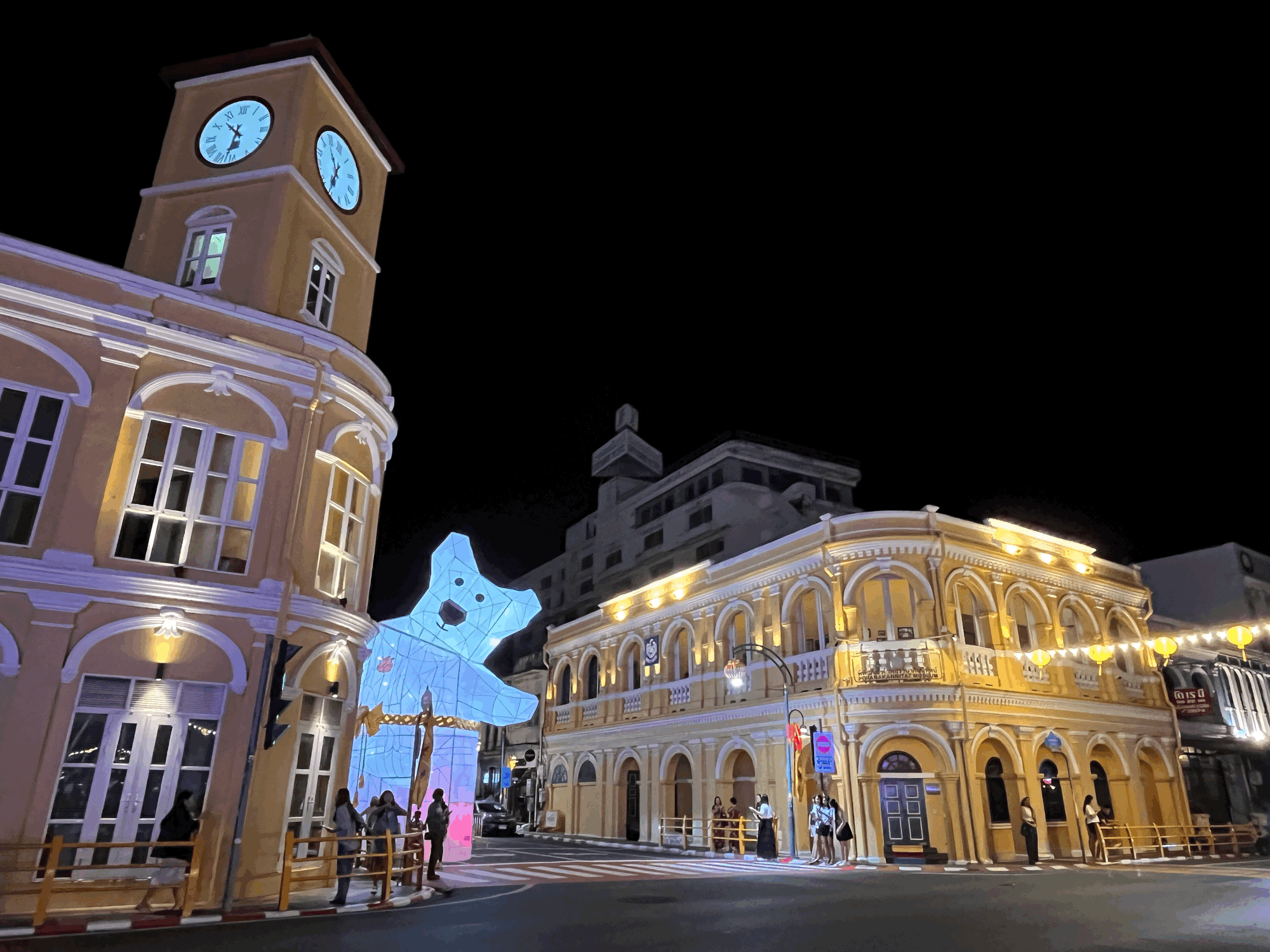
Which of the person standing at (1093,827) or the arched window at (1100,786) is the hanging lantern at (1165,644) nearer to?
the person standing at (1093,827)

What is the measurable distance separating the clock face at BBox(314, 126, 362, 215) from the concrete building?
2854 cm

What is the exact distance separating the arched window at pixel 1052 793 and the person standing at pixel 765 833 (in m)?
8.11

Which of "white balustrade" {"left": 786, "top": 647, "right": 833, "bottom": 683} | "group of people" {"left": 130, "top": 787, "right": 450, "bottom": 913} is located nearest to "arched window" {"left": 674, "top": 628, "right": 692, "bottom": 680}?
"white balustrade" {"left": 786, "top": 647, "right": 833, "bottom": 683}

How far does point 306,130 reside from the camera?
16.3m

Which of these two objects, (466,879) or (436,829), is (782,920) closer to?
(436,829)

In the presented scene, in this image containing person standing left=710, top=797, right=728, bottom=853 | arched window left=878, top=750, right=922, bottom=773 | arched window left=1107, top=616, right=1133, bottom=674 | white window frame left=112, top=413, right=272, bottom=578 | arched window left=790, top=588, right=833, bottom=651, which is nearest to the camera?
white window frame left=112, top=413, right=272, bottom=578

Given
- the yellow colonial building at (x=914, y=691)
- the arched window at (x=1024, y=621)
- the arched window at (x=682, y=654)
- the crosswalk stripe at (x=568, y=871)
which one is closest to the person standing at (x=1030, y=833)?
the yellow colonial building at (x=914, y=691)

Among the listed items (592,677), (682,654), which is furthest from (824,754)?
(592,677)

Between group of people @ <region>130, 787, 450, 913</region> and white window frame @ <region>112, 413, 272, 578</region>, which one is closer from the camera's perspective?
group of people @ <region>130, 787, 450, 913</region>

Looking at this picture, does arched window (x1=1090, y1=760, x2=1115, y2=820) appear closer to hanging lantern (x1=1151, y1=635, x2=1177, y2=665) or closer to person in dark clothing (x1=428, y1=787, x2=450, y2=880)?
hanging lantern (x1=1151, y1=635, x2=1177, y2=665)

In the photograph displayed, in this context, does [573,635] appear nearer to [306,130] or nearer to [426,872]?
[426,872]

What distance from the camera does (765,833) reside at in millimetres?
22469

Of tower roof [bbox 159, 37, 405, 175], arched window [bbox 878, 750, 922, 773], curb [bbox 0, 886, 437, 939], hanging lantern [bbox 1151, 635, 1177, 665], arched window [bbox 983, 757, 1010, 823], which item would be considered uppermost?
tower roof [bbox 159, 37, 405, 175]

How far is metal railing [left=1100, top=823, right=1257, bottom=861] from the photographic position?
23906 millimetres
